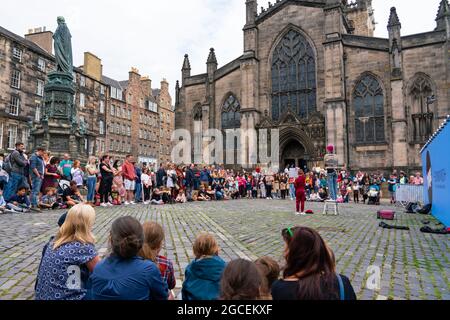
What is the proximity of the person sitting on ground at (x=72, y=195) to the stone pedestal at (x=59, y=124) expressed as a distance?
3105 millimetres

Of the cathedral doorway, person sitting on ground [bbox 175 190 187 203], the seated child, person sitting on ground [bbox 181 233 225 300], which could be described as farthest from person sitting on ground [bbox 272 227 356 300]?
the cathedral doorway

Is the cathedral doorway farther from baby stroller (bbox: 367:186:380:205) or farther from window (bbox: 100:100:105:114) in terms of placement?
window (bbox: 100:100:105:114)

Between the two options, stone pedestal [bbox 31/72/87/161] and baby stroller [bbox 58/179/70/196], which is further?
stone pedestal [bbox 31/72/87/161]

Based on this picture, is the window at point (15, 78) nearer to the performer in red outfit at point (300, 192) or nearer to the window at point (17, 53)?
the window at point (17, 53)

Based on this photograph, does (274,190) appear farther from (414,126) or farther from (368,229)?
(368,229)

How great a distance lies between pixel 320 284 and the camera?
2125mm

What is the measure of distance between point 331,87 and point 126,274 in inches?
1054

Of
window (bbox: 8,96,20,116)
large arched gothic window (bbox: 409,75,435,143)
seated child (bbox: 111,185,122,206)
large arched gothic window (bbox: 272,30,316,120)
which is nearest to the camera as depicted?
seated child (bbox: 111,185,122,206)

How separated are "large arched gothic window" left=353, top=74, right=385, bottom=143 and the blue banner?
14.4m

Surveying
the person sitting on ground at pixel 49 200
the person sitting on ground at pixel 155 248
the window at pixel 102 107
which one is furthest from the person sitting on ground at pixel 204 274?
the window at pixel 102 107

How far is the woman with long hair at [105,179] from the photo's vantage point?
41.5ft

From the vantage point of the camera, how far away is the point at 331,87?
26781 mm

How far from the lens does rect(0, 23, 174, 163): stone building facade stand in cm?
3338
